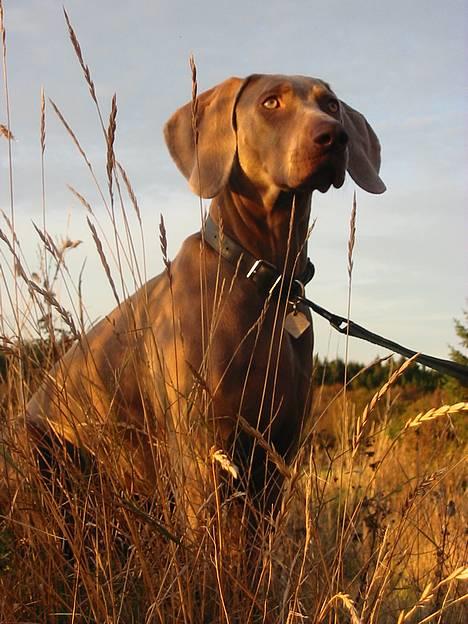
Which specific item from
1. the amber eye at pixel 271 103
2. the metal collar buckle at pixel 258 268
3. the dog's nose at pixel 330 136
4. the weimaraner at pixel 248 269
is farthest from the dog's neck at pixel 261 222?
the amber eye at pixel 271 103

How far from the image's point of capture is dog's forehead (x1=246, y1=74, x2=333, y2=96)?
10.1 feet

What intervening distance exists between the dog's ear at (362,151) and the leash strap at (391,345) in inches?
25.0

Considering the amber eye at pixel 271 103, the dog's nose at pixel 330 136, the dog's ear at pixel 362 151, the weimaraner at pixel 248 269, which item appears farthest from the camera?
the dog's ear at pixel 362 151

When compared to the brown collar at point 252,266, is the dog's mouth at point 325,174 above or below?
above

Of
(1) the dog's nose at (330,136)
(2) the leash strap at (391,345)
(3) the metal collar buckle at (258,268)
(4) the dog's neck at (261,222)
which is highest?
(1) the dog's nose at (330,136)

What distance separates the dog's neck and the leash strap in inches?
9.7

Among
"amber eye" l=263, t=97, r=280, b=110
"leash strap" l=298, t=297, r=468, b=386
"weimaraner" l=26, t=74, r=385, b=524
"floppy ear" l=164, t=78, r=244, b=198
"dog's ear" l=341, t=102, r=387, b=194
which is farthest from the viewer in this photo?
"dog's ear" l=341, t=102, r=387, b=194

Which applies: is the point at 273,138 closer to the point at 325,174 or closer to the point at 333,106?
the point at 325,174

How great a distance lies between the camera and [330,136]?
2.77 m

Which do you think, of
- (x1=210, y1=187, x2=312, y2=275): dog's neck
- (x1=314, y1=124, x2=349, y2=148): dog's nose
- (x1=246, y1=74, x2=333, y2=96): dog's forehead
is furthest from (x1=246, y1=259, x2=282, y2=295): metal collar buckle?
(x1=246, y1=74, x2=333, y2=96): dog's forehead

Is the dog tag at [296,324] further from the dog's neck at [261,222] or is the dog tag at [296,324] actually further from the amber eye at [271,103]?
the amber eye at [271,103]

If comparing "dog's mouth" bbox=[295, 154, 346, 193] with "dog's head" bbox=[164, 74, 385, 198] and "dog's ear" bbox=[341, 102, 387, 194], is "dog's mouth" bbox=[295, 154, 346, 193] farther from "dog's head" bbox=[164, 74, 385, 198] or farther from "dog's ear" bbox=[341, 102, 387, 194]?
"dog's ear" bbox=[341, 102, 387, 194]

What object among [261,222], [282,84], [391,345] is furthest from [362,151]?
[391,345]

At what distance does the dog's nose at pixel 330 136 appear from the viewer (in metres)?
2.76
